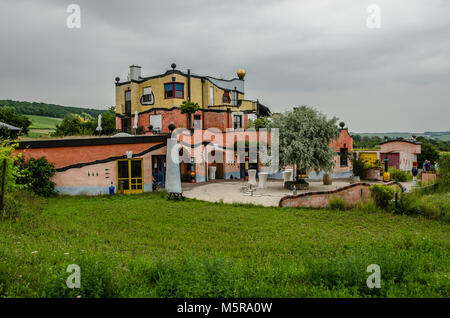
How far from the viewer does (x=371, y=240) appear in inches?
328

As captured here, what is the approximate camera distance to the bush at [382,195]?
1291cm

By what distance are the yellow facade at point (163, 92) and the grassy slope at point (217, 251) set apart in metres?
16.1

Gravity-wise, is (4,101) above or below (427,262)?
above

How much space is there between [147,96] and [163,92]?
1.82 meters

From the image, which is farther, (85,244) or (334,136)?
(334,136)

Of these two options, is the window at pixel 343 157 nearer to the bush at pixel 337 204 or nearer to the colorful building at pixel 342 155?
the colorful building at pixel 342 155

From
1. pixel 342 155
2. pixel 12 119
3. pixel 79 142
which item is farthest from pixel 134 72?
pixel 342 155

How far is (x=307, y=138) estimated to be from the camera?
61.1 feet

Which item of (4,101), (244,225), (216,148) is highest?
(4,101)

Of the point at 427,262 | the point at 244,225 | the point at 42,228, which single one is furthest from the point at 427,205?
the point at 42,228

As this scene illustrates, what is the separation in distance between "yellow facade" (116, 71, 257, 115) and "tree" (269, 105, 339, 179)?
12.2m
